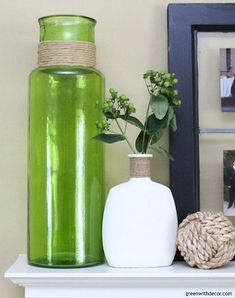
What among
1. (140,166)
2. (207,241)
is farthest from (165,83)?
(207,241)

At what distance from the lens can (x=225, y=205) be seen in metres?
1.07

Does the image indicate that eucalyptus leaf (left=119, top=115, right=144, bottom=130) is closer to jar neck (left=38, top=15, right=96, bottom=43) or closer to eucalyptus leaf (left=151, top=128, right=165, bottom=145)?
eucalyptus leaf (left=151, top=128, right=165, bottom=145)

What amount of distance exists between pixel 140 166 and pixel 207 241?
0.52ft

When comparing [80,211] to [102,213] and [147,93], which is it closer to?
[102,213]

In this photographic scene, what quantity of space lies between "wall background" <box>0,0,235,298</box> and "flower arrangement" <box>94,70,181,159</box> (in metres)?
0.08

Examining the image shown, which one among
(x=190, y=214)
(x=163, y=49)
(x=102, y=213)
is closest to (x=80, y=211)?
(x=102, y=213)

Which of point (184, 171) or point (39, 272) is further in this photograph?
point (184, 171)

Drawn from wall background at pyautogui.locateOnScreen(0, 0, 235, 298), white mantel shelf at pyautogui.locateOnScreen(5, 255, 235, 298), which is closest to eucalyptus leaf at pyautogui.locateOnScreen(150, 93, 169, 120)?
wall background at pyautogui.locateOnScreen(0, 0, 235, 298)

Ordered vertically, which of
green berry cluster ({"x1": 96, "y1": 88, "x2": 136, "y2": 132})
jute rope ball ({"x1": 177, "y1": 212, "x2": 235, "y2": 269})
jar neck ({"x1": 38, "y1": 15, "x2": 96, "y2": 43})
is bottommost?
jute rope ball ({"x1": 177, "y1": 212, "x2": 235, "y2": 269})

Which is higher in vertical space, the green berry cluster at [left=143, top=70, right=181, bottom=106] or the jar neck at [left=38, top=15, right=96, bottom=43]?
the jar neck at [left=38, top=15, right=96, bottom=43]

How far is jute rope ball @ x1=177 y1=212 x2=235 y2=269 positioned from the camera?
923 millimetres

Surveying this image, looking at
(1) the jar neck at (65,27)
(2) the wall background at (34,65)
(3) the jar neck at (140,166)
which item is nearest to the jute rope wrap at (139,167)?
(3) the jar neck at (140,166)

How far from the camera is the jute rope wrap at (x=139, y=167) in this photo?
976 mm

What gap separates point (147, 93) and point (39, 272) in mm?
371
